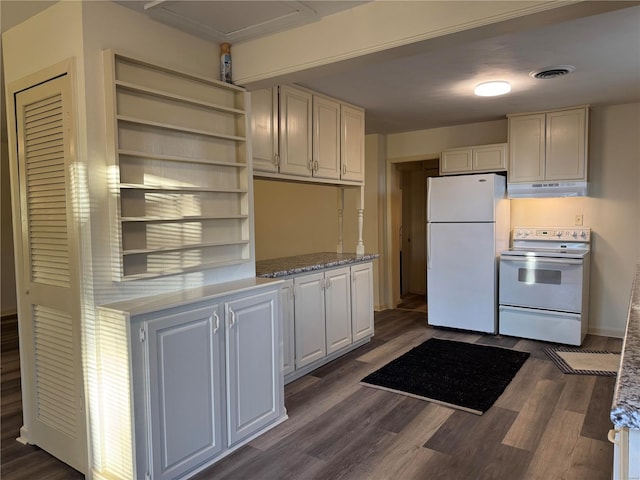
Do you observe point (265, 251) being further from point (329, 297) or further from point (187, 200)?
point (187, 200)

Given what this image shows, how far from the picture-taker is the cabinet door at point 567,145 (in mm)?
4285

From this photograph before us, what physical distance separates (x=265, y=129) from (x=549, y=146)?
3.03 metres

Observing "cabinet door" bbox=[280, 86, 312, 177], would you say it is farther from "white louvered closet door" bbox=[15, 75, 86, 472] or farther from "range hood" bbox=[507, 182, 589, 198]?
"range hood" bbox=[507, 182, 589, 198]

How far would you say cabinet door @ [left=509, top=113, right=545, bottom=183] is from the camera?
4477mm

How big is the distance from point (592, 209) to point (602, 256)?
501 millimetres

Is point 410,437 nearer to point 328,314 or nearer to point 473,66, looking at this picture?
point 328,314

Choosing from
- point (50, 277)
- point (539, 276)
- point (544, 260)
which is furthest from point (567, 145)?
point (50, 277)

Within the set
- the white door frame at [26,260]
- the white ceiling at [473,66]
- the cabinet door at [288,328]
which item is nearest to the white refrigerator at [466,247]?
the white ceiling at [473,66]

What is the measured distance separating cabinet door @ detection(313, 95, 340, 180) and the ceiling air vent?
5.31 feet

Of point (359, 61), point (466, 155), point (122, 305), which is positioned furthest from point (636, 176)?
point (122, 305)

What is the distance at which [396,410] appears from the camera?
2881mm

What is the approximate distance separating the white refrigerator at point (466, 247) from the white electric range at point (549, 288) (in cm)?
15

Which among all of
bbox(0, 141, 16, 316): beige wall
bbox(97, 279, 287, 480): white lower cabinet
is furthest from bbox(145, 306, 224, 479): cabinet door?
bbox(0, 141, 16, 316): beige wall

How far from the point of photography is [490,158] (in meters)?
4.75
